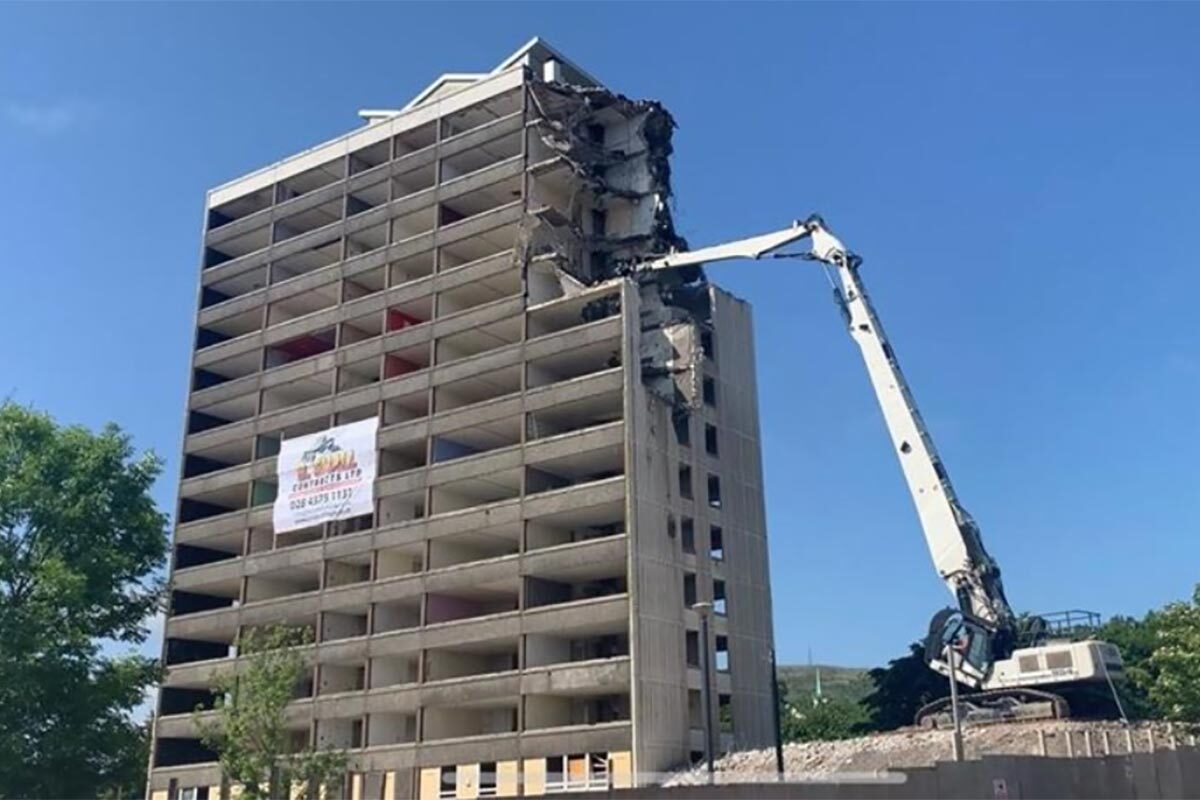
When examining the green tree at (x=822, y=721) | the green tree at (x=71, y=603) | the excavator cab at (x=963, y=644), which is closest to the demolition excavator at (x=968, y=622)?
the excavator cab at (x=963, y=644)

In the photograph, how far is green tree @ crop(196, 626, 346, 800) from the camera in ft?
147

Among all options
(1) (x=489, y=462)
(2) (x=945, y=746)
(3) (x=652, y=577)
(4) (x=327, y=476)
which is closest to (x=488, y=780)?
(3) (x=652, y=577)

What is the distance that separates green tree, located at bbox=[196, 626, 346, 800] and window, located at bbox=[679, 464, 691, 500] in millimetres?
18151

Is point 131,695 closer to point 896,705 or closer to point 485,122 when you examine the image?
point 485,122

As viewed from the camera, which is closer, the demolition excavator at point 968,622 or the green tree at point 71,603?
the green tree at point 71,603

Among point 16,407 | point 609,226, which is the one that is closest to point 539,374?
point 609,226

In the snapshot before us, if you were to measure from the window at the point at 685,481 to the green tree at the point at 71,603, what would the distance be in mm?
24473

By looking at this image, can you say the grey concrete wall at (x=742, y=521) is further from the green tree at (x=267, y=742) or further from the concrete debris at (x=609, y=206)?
the green tree at (x=267, y=742)

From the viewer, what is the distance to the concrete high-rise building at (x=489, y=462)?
175 ft

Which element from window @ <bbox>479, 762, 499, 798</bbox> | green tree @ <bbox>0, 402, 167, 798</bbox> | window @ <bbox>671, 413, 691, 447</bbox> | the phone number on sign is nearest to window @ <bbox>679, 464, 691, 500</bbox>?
window @ <bbox>671, 413, 691, 447</bbox>

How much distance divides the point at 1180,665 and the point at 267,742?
32512mm

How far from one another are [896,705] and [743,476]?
56.7 ft

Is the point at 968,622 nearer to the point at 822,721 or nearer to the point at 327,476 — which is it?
the point at 327,476

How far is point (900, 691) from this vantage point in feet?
225
